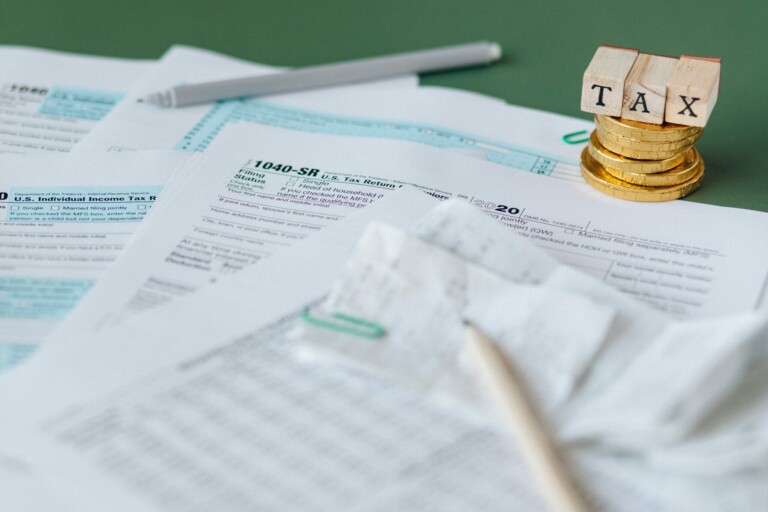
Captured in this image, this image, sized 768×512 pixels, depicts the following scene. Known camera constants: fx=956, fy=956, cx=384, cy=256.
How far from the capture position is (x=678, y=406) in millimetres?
485

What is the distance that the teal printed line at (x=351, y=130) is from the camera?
30.7 inches

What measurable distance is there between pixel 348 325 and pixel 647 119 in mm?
279

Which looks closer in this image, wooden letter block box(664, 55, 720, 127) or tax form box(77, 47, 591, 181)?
wooden letter block box(664, 55, 720, 127)

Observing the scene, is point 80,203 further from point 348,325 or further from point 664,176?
point 664,176

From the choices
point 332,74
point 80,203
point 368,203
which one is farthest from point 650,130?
point 80,203

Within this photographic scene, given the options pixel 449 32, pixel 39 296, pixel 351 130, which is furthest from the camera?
pixel 449 32

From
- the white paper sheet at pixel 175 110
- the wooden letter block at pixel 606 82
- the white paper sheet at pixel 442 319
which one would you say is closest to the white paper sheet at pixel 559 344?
the white paper sheet at pixel 442 319

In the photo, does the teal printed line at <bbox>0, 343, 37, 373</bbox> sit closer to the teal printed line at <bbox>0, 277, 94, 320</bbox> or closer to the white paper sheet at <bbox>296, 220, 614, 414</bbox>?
the teal printed line at <bbox>0, 277, 94, 320</bbox>

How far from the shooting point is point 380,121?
83 cm

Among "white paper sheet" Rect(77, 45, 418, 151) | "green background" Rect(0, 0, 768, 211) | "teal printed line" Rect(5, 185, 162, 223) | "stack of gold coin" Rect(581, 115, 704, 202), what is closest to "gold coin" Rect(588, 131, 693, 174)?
"stack of gold coin" Rect(581, 115, 704, 202)

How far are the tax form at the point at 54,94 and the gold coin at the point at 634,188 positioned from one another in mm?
433

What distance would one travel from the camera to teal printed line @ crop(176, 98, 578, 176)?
0.78 meters

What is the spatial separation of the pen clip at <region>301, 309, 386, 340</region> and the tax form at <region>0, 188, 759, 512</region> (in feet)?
0.08

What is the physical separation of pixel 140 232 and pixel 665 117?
38 cm
